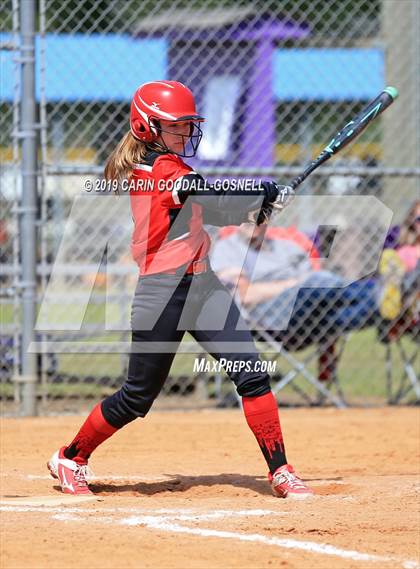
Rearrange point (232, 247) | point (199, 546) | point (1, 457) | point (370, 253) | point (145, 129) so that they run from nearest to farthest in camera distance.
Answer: point (199, 546)
point (145, 129)
point (1, 457)
point (232, 247)
point (370, 253)

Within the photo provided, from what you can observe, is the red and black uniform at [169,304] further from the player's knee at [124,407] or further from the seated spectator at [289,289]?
the seated spectator at [289,289]

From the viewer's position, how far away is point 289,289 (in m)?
8.38

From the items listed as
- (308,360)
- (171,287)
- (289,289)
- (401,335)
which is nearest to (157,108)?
(171,287)

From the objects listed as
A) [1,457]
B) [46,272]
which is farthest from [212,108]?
[1,457]

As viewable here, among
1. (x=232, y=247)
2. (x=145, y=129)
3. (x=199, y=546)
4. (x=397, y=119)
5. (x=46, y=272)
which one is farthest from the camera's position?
(x=397, y=119)

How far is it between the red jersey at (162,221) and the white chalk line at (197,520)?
1.18 meters

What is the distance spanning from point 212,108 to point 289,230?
3549 mm

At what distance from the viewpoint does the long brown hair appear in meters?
4.89

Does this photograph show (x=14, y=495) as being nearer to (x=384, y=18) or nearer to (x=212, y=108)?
(x=212, y=108)

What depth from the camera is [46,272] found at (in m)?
7.91

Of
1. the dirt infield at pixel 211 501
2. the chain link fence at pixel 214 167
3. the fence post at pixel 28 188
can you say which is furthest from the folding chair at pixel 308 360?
the fence post at pixel 28 188

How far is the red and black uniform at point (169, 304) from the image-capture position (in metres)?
4.88

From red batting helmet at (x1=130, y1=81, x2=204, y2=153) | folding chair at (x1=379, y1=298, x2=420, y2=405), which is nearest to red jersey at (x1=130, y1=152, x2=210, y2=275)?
red batting helmet at (x1=130, y1=81, x2=204, y2=153)

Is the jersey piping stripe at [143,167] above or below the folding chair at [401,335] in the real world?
above
